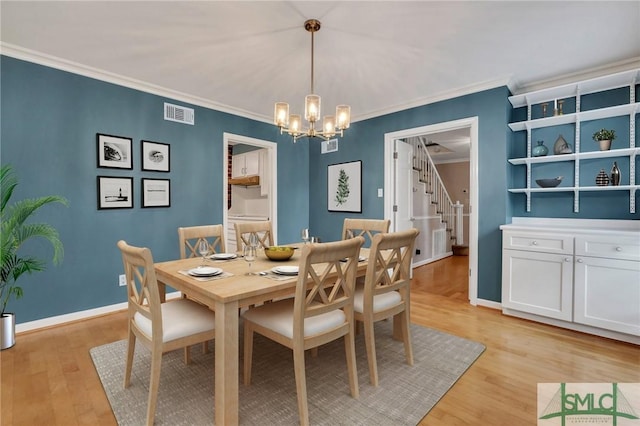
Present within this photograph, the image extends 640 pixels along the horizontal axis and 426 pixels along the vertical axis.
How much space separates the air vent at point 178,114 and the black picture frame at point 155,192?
2.39 ft

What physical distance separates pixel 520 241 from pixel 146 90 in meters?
4.12

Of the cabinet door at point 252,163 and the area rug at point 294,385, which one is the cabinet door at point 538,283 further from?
the cabinet door at point 252,163

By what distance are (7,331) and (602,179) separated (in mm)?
5175

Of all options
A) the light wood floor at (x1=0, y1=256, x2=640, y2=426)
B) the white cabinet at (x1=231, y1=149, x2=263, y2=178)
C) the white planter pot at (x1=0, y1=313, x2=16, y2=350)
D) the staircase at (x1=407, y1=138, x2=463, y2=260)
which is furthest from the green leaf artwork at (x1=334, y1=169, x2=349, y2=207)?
the white planter pot at (x1=0, y1=313, x2=16, y2=350)

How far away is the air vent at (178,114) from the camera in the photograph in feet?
11.5

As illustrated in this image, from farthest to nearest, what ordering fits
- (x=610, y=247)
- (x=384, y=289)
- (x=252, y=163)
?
(x=252, y=163) < (x=610, y=247) < (x=384, y=289)

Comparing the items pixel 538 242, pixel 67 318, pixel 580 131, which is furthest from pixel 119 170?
pixel 580 131

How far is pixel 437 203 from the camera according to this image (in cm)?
619

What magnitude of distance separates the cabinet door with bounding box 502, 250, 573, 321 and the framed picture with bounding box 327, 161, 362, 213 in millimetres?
2072

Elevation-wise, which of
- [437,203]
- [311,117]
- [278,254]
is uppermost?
[311,117]

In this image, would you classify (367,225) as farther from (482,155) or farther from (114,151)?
(114,151)

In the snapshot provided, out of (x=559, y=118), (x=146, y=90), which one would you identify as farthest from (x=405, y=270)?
(x=146, y=90)

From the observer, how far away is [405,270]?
6.84ft

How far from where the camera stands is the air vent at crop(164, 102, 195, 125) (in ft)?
11.5
